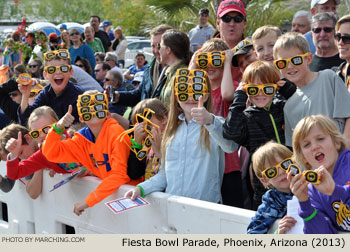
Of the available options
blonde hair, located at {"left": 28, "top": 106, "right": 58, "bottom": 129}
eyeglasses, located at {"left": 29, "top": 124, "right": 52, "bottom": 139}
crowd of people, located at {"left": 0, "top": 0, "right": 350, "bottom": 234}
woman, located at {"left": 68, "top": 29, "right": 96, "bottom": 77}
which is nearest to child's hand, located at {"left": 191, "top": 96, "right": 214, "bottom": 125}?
crowd of people, located at {"left": 0, "top": 0, "right": 350, "bottom": 234}

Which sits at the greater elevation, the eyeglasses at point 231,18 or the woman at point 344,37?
the eyeglasses at point 231,18

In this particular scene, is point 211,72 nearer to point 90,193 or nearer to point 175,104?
point 175,104

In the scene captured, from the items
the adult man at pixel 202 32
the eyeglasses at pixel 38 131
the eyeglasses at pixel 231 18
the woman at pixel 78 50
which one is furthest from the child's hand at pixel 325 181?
the adult man at pixel 202 32

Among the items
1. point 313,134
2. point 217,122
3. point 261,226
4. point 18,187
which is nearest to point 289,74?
point 217,122

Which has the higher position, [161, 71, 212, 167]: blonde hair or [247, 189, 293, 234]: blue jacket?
[161, 71, 212, 167]: blonde hair

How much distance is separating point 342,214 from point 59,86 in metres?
4.16

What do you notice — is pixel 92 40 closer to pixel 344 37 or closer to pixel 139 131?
pixel 139 131

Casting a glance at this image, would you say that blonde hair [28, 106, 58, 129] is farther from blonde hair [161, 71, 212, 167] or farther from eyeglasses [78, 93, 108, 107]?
blonde hair [161, 71, 212, 167]

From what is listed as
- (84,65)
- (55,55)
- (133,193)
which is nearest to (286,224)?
(133,193)

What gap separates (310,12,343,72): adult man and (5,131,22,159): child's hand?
3.01 metres

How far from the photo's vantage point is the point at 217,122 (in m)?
4.74

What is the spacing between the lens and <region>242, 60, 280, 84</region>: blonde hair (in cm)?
459

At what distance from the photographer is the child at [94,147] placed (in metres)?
5.37

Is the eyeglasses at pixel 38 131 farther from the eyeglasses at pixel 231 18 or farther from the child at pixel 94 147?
the eyeglasses at pixel 231 18
